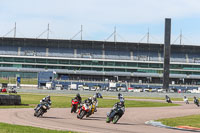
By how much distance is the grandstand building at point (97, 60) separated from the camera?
141250 millimetres

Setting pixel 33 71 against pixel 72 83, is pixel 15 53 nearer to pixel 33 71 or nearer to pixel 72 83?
pixel 33 71

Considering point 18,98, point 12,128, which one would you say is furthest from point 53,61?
point 12,128

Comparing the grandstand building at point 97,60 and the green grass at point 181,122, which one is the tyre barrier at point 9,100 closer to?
the green grass at point 181,122

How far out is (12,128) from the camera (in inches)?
759

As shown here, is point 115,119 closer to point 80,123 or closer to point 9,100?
point 80,123

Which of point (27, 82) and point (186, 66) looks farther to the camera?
point (186, 66)

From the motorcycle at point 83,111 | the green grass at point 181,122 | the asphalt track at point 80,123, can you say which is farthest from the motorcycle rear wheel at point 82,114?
the green grass at point 181,122

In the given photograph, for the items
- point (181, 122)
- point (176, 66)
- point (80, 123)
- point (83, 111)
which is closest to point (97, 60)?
point (176, 66)

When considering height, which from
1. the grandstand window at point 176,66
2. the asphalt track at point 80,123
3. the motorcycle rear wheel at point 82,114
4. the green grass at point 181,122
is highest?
the grandstand window at point 176,66

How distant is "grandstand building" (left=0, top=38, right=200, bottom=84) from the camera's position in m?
141

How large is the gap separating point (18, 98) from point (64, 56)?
4024 inches

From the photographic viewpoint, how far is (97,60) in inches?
5581

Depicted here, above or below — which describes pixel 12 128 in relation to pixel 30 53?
below

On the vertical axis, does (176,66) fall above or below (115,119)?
above
